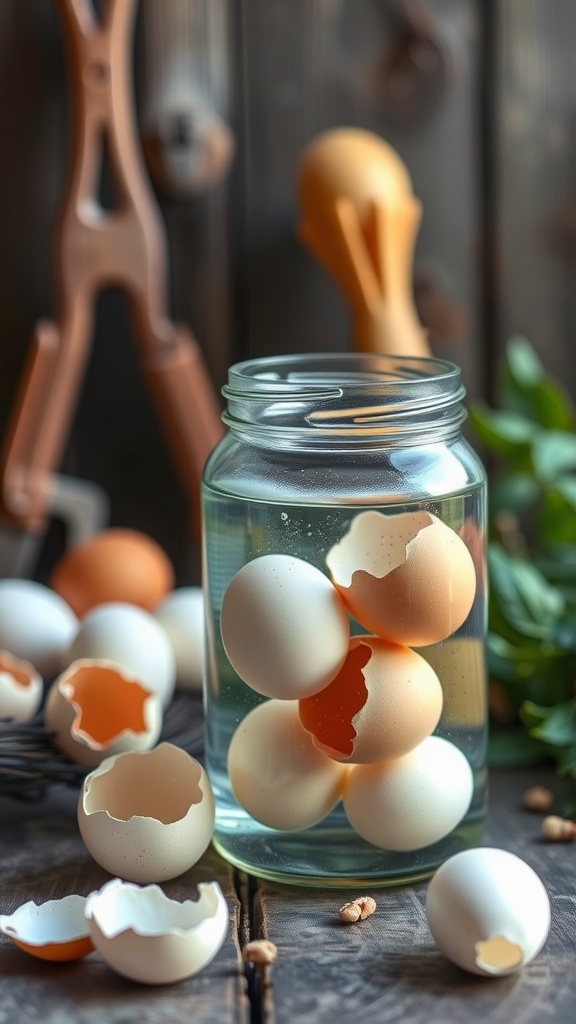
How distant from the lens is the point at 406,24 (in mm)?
1196

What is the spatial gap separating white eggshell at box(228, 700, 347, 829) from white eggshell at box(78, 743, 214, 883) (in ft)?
0.10

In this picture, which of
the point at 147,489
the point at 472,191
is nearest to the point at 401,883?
the point at 147,489

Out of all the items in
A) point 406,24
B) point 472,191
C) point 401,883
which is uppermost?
point 406,24

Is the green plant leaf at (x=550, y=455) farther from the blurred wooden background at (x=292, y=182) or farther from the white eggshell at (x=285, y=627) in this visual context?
the white eggshell at (x=285, y=627)

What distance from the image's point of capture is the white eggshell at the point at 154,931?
64 centimetres

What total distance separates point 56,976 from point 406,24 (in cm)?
93

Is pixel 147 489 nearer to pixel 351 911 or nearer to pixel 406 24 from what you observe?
pixel 406 24

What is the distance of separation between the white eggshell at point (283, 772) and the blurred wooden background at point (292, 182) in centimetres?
53

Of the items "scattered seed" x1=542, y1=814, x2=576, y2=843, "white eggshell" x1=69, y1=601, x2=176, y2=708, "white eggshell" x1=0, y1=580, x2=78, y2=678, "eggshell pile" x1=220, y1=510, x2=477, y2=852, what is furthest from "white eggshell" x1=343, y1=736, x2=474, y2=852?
"white eggshell" x1=0, y1=580, x2=78, y2=678

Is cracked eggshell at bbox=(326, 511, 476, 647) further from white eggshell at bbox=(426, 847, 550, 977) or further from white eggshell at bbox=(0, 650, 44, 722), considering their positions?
white eggshell at bbox=(0, 650, 44, 722)

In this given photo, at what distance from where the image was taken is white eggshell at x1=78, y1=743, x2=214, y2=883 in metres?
0.74

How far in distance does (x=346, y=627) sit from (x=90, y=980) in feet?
0.79

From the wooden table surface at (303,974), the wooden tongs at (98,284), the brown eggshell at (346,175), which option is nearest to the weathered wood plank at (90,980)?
the wooden table surface at (303,974)

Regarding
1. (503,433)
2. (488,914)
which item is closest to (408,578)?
(488,914)
